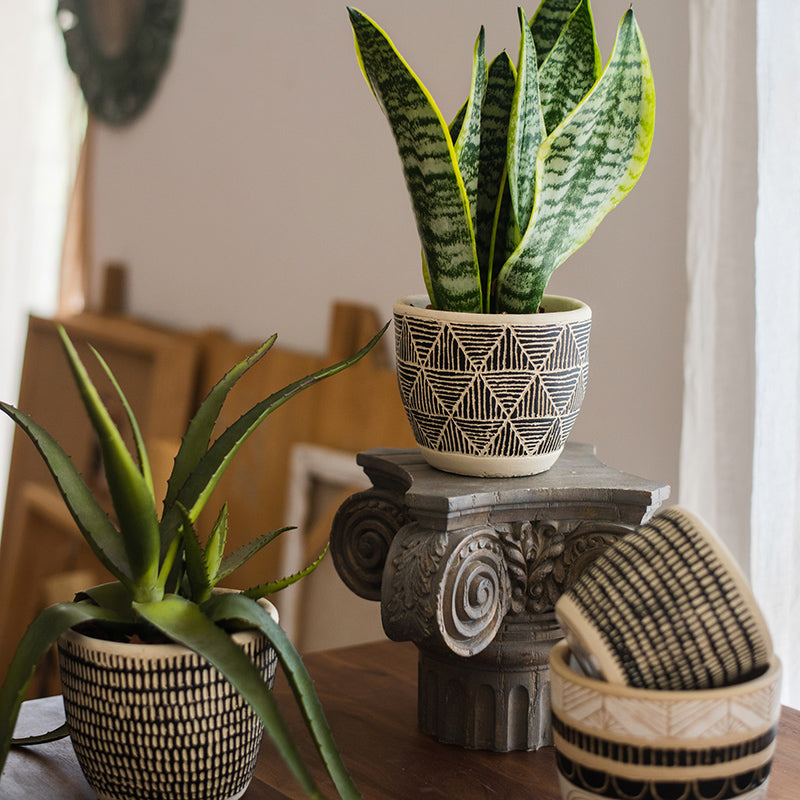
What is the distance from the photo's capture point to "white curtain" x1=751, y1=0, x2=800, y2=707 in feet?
3.19

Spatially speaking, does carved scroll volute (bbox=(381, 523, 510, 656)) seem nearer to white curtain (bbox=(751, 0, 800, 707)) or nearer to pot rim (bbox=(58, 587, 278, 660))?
pot rim (bbox=(58, 587, 278, 660))

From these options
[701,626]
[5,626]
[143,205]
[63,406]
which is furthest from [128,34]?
[701,626]

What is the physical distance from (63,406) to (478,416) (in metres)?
1.61

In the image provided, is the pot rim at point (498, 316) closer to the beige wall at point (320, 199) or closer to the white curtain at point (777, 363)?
the white curtain at point (777, 363)

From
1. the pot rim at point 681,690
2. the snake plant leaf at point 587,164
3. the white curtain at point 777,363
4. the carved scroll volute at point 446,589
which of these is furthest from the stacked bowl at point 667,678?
the white curtain at point 777,363

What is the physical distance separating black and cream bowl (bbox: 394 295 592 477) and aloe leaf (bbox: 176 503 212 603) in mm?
195

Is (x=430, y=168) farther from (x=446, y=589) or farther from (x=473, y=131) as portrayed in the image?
(x=446, y=589)

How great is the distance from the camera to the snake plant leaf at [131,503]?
1.83 ft

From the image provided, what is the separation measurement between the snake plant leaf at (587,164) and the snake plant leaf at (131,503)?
0.29 meters

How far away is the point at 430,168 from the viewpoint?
69 centimetres

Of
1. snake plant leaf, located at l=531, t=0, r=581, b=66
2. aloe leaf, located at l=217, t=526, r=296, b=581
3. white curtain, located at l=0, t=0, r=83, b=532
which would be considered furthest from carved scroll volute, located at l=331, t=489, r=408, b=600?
white curtain, located at l=0, t=0, r=83, b=532

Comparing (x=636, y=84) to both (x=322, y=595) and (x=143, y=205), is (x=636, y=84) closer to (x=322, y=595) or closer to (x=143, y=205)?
(x=322, y=595)

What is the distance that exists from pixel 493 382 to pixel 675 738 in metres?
0.27

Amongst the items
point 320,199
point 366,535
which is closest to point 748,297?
point 366,535
